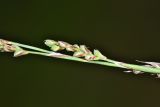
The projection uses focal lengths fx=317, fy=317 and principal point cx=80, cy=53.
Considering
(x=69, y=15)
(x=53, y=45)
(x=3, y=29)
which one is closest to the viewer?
(x=53, y=45)

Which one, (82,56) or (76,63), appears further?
(76,63)

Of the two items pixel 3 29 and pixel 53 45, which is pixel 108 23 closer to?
pixel 3 29

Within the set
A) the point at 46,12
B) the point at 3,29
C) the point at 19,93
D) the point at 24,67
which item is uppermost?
the point at 46,12

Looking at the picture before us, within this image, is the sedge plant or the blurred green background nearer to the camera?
the sedge plant

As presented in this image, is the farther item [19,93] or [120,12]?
[120,12]

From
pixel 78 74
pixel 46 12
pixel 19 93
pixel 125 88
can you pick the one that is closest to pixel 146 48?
pixel 125 88

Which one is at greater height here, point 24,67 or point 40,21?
point 40,21

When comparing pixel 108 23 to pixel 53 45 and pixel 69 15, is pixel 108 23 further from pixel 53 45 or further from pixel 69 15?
pixel 53 45

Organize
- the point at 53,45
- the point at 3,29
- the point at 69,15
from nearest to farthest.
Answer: the point at 53,45, the point at 3,29, the point at 69,15

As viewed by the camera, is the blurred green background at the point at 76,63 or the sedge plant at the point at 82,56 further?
the blurred green background at the point at 76,63
